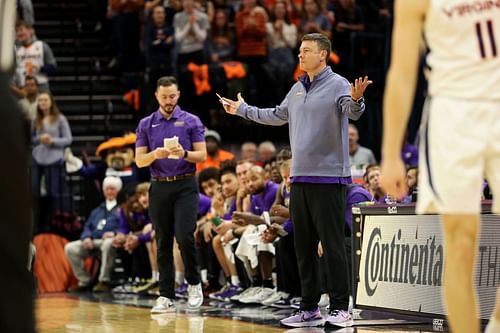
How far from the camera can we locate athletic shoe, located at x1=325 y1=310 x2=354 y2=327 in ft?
27.5

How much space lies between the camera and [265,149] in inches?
571

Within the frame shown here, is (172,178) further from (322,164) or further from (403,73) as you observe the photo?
(403,73)

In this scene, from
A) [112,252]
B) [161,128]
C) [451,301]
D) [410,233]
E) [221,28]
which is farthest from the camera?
[221,28]

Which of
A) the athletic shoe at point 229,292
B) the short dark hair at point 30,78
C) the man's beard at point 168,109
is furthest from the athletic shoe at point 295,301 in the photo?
the short dark hair at point 30,78

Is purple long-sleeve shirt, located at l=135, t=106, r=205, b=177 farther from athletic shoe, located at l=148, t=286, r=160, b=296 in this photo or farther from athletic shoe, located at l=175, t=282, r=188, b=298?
athletic shoe, located at l=148, t=286, r=160, b=296

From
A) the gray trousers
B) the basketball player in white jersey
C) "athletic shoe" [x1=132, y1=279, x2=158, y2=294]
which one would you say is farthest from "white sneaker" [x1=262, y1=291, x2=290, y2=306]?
the basketball player in white jersey

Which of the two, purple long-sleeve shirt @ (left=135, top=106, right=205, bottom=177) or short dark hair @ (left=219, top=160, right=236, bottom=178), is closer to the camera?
purple long-sleeve shirt @ (left=135, top=106, right=205, bottom=177)

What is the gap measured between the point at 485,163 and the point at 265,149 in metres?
9.91

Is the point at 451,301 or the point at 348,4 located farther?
the point at 348,4

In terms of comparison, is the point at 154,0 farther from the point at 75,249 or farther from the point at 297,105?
the point at 297,105

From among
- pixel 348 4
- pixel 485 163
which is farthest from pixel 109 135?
pixel 485 163

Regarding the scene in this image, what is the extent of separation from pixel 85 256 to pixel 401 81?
1005 centimetres

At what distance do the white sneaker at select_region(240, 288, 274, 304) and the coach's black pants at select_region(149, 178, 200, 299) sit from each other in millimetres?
831

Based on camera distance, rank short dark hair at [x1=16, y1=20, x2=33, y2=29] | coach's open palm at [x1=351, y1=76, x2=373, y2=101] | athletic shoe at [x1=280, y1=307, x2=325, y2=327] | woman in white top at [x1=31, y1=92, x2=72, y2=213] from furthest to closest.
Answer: short dark hair at [x1=16, y1=20, x2=33, y2=29] → woman in white top at [x1=31, y1=92, x2=72, y2=213] → athletic shoe at [x1=280, y1=307, x2=325, y2=327] → coach's open palm at [x1=351, y1=76, x2=373, y2=101]
